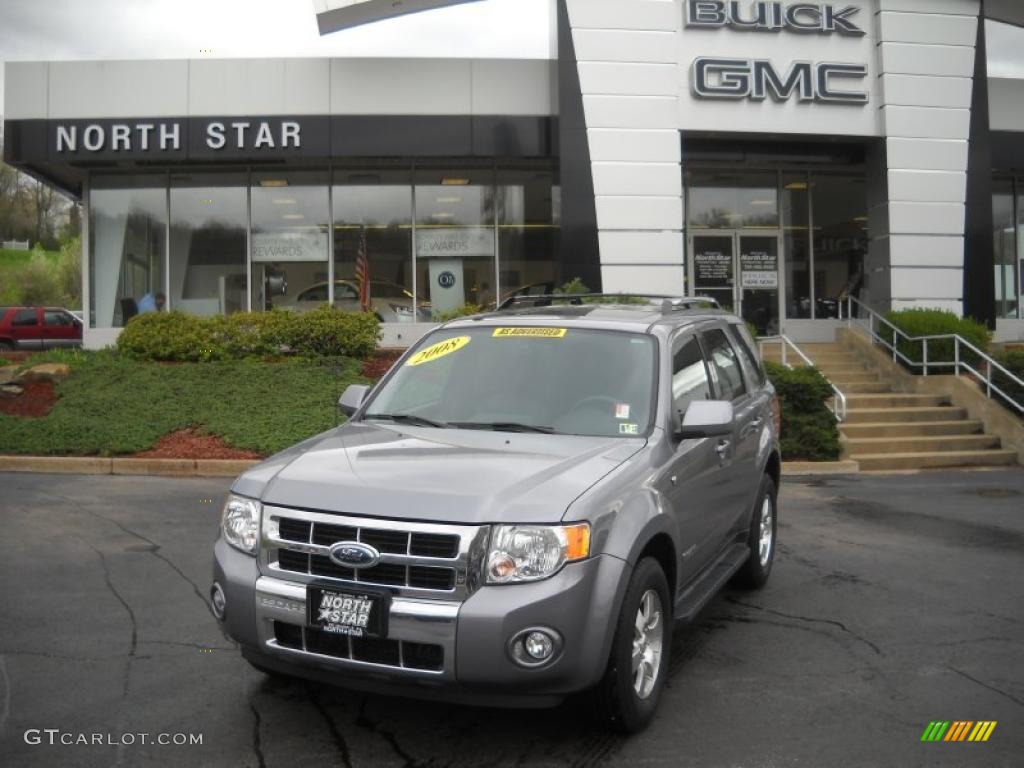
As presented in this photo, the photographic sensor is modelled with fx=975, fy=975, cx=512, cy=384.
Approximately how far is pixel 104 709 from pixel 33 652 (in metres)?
0.99

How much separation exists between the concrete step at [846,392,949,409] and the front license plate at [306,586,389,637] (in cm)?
1299

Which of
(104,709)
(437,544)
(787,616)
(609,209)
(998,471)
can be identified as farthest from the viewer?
(609,209)

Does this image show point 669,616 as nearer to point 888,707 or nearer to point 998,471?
point 888,707

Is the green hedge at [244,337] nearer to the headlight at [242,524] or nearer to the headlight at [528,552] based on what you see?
the headlight at [242,524]

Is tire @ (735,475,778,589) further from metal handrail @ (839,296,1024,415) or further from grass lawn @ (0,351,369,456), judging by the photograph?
metal handrail @ (839,296,1024,415)

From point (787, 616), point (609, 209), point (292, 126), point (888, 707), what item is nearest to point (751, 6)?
point (609, 209)

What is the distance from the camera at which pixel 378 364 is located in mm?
15930

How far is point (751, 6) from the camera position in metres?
17.8

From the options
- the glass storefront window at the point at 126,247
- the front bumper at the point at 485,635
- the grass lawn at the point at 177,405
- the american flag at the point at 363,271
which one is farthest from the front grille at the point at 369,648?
the glass storefront window at the point at 126,247

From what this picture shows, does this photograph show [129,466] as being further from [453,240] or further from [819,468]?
[453,240]

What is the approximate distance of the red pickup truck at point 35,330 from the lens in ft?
95.5

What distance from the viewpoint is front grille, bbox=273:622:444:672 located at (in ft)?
11.9

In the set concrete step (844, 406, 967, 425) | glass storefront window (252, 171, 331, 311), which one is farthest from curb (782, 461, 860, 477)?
glass storefront window (252, 171, 331, 311)

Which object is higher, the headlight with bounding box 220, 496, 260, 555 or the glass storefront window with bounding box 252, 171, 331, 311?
the glass storefront window with bounding box 252, 171, 331, 311
